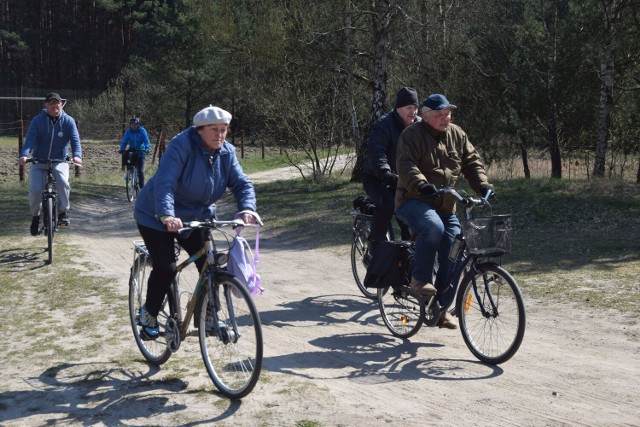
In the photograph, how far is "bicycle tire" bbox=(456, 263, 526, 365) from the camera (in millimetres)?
5699

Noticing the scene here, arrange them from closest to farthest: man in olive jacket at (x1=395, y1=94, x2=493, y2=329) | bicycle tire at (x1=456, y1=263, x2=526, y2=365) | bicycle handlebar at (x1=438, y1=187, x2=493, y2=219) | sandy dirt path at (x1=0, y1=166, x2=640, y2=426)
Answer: sandy dirt path at (x1=0, y1=166, x2=640, y2=426) < bicycle tire at (x1=456, y1=263, x2=526, y2=365) < bicycle handlebar at (x1=438, y1=187, x2=493, y2=219) < man in olive jacket at (x1=395, y1=94, x2=493, y2=329)

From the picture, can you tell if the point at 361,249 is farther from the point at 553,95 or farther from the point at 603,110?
the point at 553,95

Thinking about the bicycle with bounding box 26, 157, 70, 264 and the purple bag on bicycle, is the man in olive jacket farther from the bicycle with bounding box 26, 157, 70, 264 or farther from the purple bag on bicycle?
the bicycle with bounding box 26, 157, 70, 264

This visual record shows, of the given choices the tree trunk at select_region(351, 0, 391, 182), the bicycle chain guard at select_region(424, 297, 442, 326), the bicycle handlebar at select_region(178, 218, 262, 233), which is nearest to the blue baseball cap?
the bicycle chain guard at select_region(424, 297, 442, 326)

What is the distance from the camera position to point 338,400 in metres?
5.11

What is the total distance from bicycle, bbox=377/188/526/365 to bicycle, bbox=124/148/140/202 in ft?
44.2

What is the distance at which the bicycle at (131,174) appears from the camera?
19078 mm

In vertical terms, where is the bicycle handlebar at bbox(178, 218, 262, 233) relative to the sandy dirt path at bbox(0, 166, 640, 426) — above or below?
above

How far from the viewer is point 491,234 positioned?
5.78 m

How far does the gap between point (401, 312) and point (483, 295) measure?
104 centimetres

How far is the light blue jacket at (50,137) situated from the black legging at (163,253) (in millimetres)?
5402

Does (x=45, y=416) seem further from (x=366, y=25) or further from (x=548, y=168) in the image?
(x=548, y=168)

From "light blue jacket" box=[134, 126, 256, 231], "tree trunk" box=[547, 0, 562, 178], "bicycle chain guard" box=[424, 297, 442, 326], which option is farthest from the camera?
"tree trunk" box=[547, 0, 562, 178]

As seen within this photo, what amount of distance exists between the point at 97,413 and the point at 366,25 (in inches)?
747
